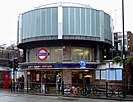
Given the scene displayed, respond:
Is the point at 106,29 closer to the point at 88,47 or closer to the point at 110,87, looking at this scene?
the point at 88,47

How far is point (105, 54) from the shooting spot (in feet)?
157

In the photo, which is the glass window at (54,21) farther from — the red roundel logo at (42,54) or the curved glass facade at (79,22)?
the red roundel logo at (42,54)

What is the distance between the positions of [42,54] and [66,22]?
559cm

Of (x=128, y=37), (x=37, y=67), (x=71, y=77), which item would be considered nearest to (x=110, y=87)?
(x=71, y=77)

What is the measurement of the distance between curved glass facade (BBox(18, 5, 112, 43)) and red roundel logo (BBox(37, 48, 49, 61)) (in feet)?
7.40

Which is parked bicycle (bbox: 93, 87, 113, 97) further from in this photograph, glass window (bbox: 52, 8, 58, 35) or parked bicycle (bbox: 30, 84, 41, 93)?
glass window (bbox: 52, 8, 58, 35)

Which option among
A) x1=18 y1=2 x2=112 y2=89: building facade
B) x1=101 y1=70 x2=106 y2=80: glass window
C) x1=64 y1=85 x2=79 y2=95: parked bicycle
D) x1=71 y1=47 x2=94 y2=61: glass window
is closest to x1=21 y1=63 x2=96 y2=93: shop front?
x1=18 y1=2 x2=112 y2=89: building facade

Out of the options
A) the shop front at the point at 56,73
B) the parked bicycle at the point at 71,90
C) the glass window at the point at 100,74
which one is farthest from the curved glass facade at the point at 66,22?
the parked bicycle at the point at 71,90

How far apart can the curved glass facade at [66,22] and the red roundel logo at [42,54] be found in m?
2.25

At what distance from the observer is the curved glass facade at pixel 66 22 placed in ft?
124

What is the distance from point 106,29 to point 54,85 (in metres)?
10.8

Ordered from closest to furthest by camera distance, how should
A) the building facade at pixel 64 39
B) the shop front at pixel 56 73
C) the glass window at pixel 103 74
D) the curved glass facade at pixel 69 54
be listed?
the glass window at pixel 103 74 < the shop front at pixel 56 73 < the building facade at pixel 64 39 < the curved glass facade at pixel 69 54

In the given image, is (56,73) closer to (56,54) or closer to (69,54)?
(56,54)

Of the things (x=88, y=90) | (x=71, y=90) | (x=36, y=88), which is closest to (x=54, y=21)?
(x=36, y=88)
